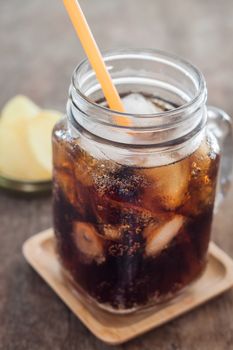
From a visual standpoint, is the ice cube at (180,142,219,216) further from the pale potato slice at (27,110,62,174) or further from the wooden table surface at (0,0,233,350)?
the pale potato slice at (27,110,62,174)

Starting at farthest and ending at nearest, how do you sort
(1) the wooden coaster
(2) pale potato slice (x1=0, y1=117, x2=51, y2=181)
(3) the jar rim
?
(2) pale potato slice (x1=0, y1=117, x2=51, y2=181) → (1) the wooden coaster → (3) the jar rim

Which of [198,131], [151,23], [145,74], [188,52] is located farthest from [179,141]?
[151,23]

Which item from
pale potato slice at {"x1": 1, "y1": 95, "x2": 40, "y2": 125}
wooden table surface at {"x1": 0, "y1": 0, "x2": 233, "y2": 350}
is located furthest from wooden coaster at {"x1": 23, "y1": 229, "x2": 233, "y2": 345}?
pale potato slice at {"x1": 1, "y1": 95, "x2": 40, "y2": 125}

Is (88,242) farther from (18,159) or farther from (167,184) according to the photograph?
(18,159)

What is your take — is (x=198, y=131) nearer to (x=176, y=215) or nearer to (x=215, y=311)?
(x=176, y=215)

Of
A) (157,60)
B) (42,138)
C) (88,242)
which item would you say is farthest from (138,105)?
(42,138)

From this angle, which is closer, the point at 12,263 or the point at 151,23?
the point at 12,263
